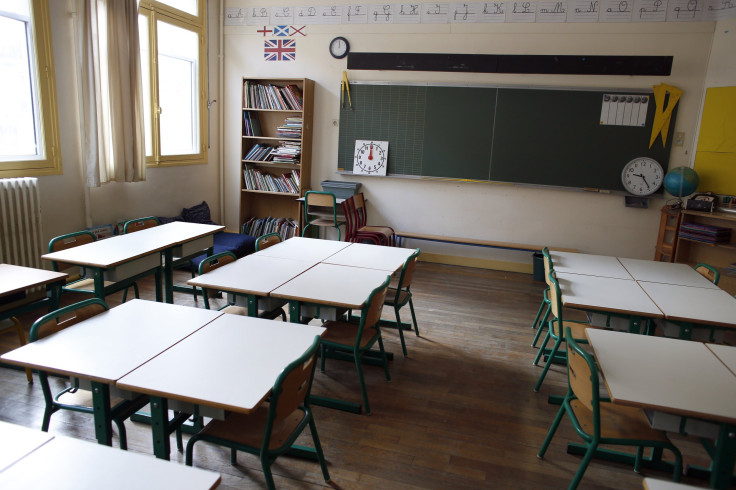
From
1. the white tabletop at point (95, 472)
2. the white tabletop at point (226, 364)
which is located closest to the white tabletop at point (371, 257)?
the white tabletop at point (226, 364)

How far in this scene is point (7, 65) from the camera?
4152mm

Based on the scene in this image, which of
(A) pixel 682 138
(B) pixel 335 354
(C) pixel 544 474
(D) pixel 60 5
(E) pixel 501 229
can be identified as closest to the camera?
(C) pixel 544 474

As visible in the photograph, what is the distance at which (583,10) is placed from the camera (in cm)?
563

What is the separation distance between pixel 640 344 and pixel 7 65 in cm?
507

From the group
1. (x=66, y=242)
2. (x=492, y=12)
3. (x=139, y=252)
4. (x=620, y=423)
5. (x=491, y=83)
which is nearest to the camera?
(x=620, y=423)

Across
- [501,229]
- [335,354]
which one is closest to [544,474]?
[335,354]

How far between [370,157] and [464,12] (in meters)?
2.07

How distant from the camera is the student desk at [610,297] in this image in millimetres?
2846

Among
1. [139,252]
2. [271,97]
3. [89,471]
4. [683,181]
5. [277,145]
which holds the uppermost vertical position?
[271,97]

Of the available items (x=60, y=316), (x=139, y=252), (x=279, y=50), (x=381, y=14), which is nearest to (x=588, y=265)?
(x=139, y=252)

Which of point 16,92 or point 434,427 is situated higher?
point 16,92

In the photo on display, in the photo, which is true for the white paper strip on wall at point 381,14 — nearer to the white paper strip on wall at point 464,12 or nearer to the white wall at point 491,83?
the white wall at point 491,83

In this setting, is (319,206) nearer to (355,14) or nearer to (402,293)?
(355,14)

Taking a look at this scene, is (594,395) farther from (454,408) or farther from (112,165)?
(112,165)
